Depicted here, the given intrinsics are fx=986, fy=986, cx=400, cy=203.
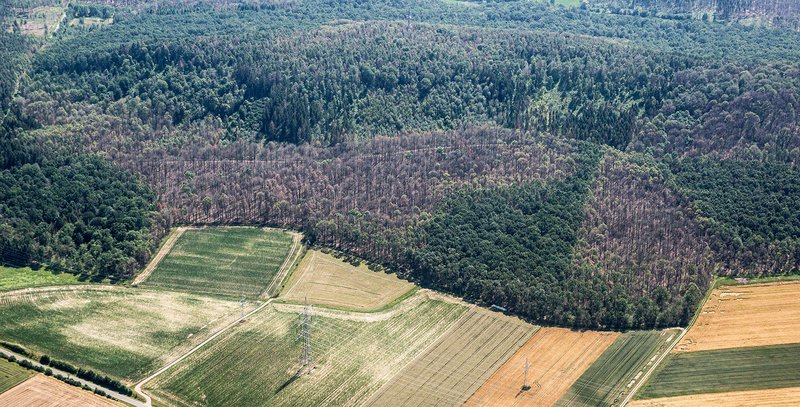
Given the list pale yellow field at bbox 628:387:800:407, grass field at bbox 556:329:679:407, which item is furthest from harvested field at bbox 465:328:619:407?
pale yellow field at bbox 628:387:800:407

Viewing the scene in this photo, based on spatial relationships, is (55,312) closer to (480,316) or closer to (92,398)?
(92,398)

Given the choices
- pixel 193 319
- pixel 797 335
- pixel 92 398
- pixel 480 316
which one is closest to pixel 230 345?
pixel 193 319

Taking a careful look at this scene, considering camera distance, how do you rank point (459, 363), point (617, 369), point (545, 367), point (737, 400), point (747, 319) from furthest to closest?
1. point (747, 319)
2. point (459, 363)
3. point (545, 367)
4. point (617, 369)
5. point (737, 400)

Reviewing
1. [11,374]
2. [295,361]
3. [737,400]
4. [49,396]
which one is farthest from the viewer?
[295,361]

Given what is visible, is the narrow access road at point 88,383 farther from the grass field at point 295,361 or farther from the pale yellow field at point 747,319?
the pale yellow field at point 747,319

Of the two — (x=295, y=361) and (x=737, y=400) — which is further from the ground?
(x=295, y=361)

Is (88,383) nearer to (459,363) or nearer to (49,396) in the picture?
(49,396)

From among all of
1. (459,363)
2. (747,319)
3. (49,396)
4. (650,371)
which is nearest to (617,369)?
(650,371)
